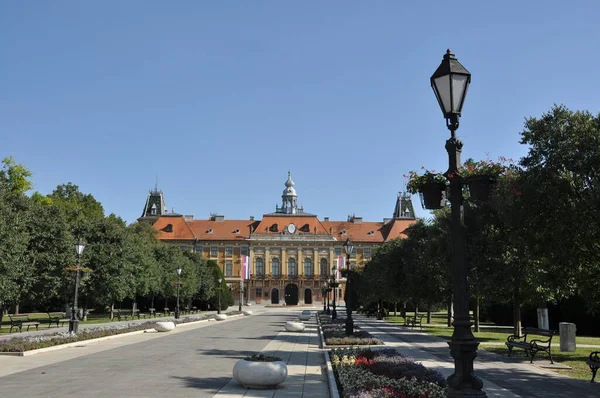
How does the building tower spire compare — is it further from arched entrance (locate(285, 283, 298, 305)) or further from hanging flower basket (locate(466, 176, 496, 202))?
hanging flower basket (locate(466, 176, 496, 202))

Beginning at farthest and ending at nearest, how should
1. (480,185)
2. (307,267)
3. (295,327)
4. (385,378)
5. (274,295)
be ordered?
(307,267) → (274,295) → (295,327) → (385,378) → (480,185)

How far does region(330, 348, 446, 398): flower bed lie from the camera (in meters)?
9.82

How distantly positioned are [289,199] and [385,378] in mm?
113527

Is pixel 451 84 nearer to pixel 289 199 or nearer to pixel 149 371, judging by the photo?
pixel 149 371

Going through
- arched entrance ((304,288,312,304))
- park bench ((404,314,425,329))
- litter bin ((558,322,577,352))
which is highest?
litter bin ((558,322,577,352))

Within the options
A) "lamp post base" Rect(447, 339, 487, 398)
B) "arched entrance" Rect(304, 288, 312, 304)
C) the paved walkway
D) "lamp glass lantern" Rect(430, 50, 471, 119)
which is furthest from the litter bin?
"arched entrance" Rect(304, 288, 312, 304)

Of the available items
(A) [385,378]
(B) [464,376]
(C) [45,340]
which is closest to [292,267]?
(C) [45,340]

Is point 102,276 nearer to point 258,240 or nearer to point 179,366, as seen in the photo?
point 179,366

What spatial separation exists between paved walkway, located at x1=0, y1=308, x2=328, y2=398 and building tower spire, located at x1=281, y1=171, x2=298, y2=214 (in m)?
100

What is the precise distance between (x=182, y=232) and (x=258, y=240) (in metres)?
16.0

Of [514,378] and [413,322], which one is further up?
[514,378]

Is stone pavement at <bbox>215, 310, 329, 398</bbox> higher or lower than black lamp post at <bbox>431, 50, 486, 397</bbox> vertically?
lower

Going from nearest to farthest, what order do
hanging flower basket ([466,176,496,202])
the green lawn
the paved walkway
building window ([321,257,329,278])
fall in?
hanging flower basket ([466,176,496,202])
the paved walkway
the green lawn
building window ([321,257,329,278])

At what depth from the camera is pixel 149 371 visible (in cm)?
1518
